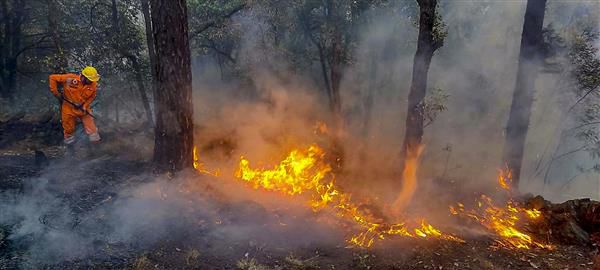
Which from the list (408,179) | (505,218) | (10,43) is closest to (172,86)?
(408,179)

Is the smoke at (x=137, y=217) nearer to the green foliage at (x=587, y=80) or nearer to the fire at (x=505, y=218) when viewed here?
the fire at (x=505, y=218)

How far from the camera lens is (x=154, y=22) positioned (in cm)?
695

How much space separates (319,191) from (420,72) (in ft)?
12.0

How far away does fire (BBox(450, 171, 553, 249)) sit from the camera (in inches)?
282

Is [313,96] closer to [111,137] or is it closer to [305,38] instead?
[305,38]

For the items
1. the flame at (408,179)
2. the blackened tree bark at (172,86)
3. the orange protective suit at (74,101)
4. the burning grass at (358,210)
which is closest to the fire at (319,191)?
the burning grass at (358,210)

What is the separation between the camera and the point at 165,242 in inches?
225

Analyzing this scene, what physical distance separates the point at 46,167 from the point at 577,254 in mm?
10132

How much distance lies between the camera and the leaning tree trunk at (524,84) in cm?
1055

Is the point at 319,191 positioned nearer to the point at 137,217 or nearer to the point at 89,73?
the point at 137,217

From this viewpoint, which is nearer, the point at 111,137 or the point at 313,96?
the point at 111,137

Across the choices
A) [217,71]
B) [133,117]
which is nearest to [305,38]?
[217,71]

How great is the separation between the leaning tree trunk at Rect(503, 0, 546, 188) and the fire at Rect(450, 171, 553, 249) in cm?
161

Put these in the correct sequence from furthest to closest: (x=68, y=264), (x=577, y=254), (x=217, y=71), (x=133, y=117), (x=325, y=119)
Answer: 1. (x=217, y=71)
2. (x=325, y=119)
3. (x=133, y=117)
4. (x=577, y=254)
5. (x=68, y=264)
